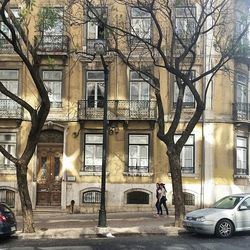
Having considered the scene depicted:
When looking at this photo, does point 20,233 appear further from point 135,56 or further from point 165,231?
point 135,56

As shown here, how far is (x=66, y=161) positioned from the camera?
26.8 metres

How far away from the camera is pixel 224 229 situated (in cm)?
1689

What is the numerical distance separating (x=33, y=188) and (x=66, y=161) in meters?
2.22

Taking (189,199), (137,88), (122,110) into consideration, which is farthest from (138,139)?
(189,199)

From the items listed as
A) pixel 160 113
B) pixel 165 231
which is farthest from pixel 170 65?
pixel 165 231

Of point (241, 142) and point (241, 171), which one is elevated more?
point (241, 142)

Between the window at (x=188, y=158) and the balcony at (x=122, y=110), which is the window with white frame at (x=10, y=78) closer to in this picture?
the balcony at (x=122, y=110)

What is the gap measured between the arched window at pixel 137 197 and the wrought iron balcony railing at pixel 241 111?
6.28 metres

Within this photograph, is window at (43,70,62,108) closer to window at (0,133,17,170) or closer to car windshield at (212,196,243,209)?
window at (0,133,17,170)

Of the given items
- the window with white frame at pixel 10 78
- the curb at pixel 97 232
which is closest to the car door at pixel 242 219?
the curb at pixel 97 232

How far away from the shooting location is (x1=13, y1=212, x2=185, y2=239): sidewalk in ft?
58.4

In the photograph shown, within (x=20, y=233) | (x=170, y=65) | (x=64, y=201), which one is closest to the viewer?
(x=20, y=233)

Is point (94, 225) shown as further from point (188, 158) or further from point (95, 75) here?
point (95, 75)

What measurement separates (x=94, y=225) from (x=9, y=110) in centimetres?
909
